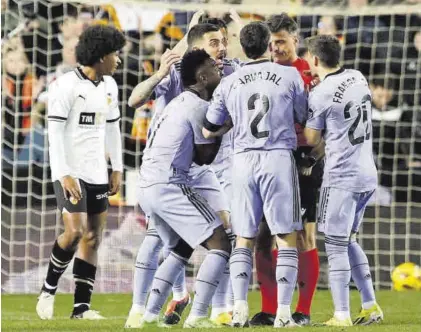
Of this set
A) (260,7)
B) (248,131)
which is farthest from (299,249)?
(260,7)

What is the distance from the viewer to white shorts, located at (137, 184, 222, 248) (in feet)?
22.7

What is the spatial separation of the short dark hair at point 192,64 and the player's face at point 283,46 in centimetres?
86

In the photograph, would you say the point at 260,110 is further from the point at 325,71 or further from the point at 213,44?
the point at 213,44

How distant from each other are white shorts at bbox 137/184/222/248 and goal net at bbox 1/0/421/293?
430cm

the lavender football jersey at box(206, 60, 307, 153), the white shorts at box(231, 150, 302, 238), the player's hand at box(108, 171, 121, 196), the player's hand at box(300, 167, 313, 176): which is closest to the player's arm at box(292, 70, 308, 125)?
the lavender football jersey at box(206, 60, 307, 153)

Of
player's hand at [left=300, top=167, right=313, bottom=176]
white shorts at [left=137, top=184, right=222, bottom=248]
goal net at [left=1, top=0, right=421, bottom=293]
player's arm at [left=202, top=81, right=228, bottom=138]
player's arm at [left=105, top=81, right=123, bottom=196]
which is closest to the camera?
white shorts at [left=137, top=184, right=222, bottom=248]

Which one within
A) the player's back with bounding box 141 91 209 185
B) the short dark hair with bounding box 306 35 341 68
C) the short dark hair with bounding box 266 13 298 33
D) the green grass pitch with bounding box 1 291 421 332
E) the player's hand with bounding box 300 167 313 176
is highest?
the short dark hair with bounding box 266 13 298 33

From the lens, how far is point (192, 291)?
36.8ft

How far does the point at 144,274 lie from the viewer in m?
7.57

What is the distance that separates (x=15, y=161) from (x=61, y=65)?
1.05 meters

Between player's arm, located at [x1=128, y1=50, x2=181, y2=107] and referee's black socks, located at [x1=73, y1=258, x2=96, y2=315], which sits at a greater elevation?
player's arm, located at [x1=128, y1=50, x2=181, y2=107]

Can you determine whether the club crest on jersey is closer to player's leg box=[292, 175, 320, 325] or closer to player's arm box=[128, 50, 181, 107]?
player's arm box=[128, 50, 181, 107]

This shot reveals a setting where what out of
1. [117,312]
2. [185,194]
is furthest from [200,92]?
[117,312]

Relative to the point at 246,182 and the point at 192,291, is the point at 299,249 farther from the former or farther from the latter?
the point at 192,291
